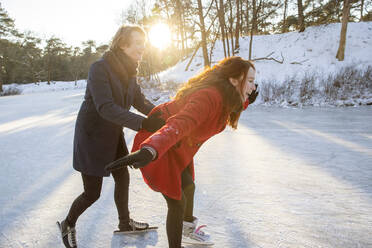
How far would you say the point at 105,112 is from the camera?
127 cm

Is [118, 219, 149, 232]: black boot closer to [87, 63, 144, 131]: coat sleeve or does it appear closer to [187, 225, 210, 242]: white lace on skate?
[187, 225, 210, 242]: white lace on skate

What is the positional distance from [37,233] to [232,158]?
2.27 m

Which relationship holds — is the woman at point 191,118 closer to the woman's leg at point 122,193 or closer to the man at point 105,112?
the man at point 105,112

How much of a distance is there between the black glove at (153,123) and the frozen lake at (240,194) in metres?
0.90

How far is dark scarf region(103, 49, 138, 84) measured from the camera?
1.37 metres

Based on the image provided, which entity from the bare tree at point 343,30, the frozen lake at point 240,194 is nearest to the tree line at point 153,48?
the bare tree at point 343,30

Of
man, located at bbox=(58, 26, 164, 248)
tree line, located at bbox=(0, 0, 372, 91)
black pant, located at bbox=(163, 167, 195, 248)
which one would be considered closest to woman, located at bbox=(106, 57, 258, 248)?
black pant, located at bbox=(163, 167, 195, 248)

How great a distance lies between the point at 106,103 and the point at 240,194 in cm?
154

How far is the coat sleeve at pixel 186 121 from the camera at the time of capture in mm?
934

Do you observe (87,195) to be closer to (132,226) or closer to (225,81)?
(132,226)

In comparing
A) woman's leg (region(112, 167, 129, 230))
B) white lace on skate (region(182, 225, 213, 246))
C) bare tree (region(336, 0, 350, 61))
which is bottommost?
white lace on skate (region(182, 225, 213, 246))

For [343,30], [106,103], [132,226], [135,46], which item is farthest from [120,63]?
[343,30]

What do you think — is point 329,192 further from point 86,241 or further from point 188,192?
point 86,241

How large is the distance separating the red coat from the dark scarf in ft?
1.11
